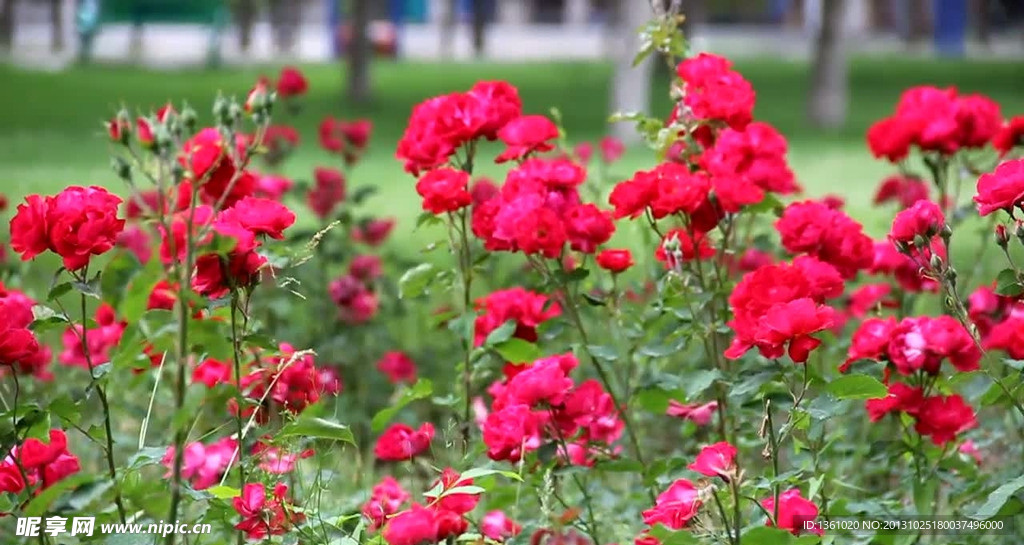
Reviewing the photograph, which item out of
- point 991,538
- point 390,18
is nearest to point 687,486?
point 991,538

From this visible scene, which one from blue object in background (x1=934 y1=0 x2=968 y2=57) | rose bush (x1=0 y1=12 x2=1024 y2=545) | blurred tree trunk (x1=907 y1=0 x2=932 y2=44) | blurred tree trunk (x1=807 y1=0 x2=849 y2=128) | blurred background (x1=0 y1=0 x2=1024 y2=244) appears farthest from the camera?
blurred tree trunk (x1=907 y1=0 x2=932 y2=44)

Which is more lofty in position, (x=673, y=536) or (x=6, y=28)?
(x=673, y=536)

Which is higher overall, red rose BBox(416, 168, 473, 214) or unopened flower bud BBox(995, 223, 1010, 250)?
unopened flower bud BBox(995, 223, 1010, 250)

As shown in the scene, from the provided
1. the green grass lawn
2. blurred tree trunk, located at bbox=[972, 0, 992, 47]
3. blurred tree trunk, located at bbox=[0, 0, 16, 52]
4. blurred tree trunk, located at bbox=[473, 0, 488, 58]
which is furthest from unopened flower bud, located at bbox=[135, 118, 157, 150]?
blurred tree trunk, located at bbox=[972, 0, 992, 47]

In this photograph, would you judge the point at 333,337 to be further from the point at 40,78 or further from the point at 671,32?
the point at 40,78

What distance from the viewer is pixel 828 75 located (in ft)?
48.2

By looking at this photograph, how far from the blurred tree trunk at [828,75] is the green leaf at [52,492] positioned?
1313cm

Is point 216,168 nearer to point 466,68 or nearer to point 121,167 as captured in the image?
point 121,167

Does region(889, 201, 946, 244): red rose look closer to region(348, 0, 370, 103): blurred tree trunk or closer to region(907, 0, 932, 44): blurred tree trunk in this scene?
region(348, 0, 370, 103): blurred tree trunk

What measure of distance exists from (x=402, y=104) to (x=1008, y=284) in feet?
50.2

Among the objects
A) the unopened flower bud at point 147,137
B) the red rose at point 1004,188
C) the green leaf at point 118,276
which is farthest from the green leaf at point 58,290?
the red rose at point 1004,188

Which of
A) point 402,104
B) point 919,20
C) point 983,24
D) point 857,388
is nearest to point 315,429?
point 857,388

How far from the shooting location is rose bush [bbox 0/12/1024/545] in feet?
6.37

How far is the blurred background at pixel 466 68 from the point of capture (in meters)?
12.4
